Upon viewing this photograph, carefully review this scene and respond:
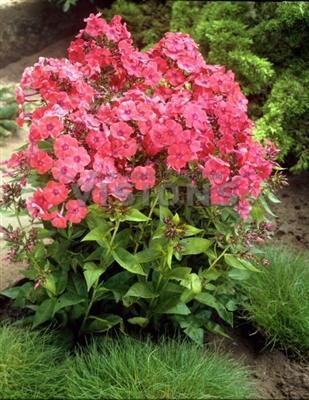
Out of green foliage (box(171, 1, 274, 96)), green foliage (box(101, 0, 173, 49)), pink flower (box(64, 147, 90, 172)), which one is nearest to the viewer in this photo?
pink flower (box(64, 147, 90, 172))

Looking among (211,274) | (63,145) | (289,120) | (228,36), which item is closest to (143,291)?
(211,274)

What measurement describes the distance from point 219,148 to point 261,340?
3.81ft

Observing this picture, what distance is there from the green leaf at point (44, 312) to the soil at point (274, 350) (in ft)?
1.46

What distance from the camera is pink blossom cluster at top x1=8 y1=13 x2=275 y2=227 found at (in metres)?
2.44

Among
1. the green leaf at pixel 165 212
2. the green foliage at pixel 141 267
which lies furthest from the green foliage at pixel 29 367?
the green leaf at pixel 165 212

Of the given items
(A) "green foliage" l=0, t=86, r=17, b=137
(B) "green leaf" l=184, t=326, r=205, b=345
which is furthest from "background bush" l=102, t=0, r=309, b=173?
(B) "green leaf" l=184, t=326, r=205, b=345

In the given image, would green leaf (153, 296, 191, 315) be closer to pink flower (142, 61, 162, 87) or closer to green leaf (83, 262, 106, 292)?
green leaf (83, 262, 106, 292)

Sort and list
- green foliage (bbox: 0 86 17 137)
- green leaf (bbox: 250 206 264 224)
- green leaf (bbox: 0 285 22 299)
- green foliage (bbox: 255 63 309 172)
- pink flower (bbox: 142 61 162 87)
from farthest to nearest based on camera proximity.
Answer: green foliage (bbox: 0 86 17 137) → green foliage (bbox: 255 63 309 172) → green leaf (bbox: 0 285 22 299) → green leaf (bbox: 250 206 264 224) → pink flower (bbox: 142 61 162 87)

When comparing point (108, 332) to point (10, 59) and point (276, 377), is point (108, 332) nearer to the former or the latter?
point (276, 377)

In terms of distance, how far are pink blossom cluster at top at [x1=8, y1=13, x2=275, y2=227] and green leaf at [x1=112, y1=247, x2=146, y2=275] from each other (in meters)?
0.24

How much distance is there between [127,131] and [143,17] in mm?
3782

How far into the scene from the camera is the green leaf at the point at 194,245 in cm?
263

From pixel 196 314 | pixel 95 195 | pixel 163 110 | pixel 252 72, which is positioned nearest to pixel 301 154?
pixel 252 72

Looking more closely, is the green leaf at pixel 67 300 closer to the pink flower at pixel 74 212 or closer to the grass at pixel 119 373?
the grass at pixel 119 373
